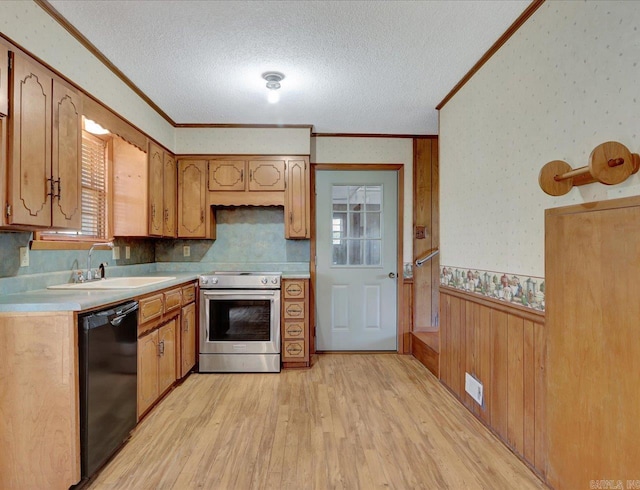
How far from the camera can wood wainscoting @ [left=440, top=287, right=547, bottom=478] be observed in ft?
5.92

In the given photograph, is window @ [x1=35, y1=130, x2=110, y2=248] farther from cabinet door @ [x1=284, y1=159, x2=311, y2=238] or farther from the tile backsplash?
cabinet door @ [x1=284, y1=159, x2=311, y2=238]

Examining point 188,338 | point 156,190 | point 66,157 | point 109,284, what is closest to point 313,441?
point 188,338

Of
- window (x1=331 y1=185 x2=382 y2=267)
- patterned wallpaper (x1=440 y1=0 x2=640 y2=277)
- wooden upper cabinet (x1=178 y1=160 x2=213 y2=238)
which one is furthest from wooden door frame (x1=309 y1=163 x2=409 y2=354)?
wooden upper cabinet (x1=178 y1=160 x2=213 y2=238)

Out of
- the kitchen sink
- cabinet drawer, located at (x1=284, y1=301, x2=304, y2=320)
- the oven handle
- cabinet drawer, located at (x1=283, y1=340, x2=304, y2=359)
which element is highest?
the kitchen sink

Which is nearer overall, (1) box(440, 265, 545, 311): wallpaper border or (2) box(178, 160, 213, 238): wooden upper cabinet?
(1) box(440, 265, 545, 311): wallpaper border

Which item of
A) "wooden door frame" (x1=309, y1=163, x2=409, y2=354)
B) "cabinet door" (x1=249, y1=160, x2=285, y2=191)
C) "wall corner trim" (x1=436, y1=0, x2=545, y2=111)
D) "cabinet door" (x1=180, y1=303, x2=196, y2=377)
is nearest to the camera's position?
"wall corner trim" (x1=436, y1=0, x2=545, y2=111)

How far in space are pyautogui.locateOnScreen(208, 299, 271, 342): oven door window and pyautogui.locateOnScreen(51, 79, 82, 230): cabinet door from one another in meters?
1.51

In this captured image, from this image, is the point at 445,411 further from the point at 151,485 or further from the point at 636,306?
the point at 151,485

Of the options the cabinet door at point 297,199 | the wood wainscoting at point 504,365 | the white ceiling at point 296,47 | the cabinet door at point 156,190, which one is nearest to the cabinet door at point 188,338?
the cabinet door at point 156,190

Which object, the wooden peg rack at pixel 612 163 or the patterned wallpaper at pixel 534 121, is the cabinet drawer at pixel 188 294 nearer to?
the patterned wallpaper at pixel 534 121

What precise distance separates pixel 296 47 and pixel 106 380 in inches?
87.2

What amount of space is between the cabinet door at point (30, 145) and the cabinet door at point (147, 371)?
96cm

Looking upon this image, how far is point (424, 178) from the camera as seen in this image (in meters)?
3.86

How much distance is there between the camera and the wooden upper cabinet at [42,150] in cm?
163
